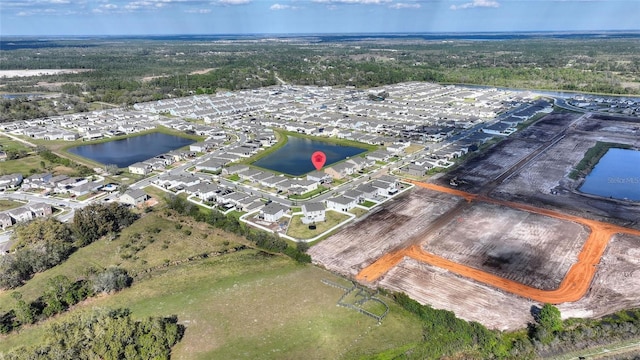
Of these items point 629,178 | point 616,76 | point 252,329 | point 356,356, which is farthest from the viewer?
point 616,76

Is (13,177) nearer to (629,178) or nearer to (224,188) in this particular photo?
(224,188)

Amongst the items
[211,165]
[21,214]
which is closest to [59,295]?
[21,214]

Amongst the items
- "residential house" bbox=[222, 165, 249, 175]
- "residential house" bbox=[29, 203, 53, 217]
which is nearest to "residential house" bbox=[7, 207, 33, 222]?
"residential house" bbox=[29, 203, 53, 217]

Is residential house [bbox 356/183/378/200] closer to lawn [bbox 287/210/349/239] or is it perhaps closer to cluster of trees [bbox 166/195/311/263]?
lawn [bbox 287/210/349/239]

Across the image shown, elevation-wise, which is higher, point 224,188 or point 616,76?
point 616,76

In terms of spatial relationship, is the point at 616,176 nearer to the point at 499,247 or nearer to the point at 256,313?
the point at 499,247

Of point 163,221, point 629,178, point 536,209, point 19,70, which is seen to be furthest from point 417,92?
point 19,70

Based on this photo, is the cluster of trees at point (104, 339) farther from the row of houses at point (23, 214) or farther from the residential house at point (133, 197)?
the row of houses at point (23, 214)
